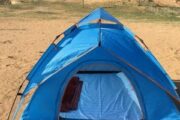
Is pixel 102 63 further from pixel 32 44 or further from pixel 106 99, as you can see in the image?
pixel 32 44

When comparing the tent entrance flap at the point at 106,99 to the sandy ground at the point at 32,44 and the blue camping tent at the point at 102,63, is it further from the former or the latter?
the sandy ground at the point at 32,44

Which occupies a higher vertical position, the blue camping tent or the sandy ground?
the blue camping tent

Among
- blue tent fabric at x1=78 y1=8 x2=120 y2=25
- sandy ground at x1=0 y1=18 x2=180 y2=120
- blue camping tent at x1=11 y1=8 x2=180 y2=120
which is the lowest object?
sandy ground at x1=0 y1=18 x2=180 y2=120

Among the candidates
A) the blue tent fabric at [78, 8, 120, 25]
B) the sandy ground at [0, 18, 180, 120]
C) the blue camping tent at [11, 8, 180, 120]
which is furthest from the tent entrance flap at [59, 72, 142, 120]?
the sandy ground at [0, 18, 180, 120]

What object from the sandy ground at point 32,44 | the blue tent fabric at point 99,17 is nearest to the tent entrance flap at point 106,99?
the blue tent fabric at point 99,17

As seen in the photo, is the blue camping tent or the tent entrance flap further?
the tent entrance flap

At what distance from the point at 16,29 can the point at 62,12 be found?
20.8ft

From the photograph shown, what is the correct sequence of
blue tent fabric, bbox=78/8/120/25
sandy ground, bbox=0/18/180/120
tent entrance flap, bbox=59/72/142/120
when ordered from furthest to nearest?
sandy ground, bbox=0/18/180/120 → blue tent fabric, bbox=78/8/120/25 → tent entrance flap, bbox=59/72/142/120

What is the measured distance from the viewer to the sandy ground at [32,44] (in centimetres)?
983

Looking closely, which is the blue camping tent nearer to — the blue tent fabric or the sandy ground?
the blue tent fabric

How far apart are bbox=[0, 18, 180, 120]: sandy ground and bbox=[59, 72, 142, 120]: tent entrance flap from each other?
149 centimetres

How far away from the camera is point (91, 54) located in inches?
269

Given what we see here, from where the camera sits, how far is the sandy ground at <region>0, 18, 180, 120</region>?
983cm

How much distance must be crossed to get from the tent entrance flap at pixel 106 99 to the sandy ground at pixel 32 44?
1494mm
